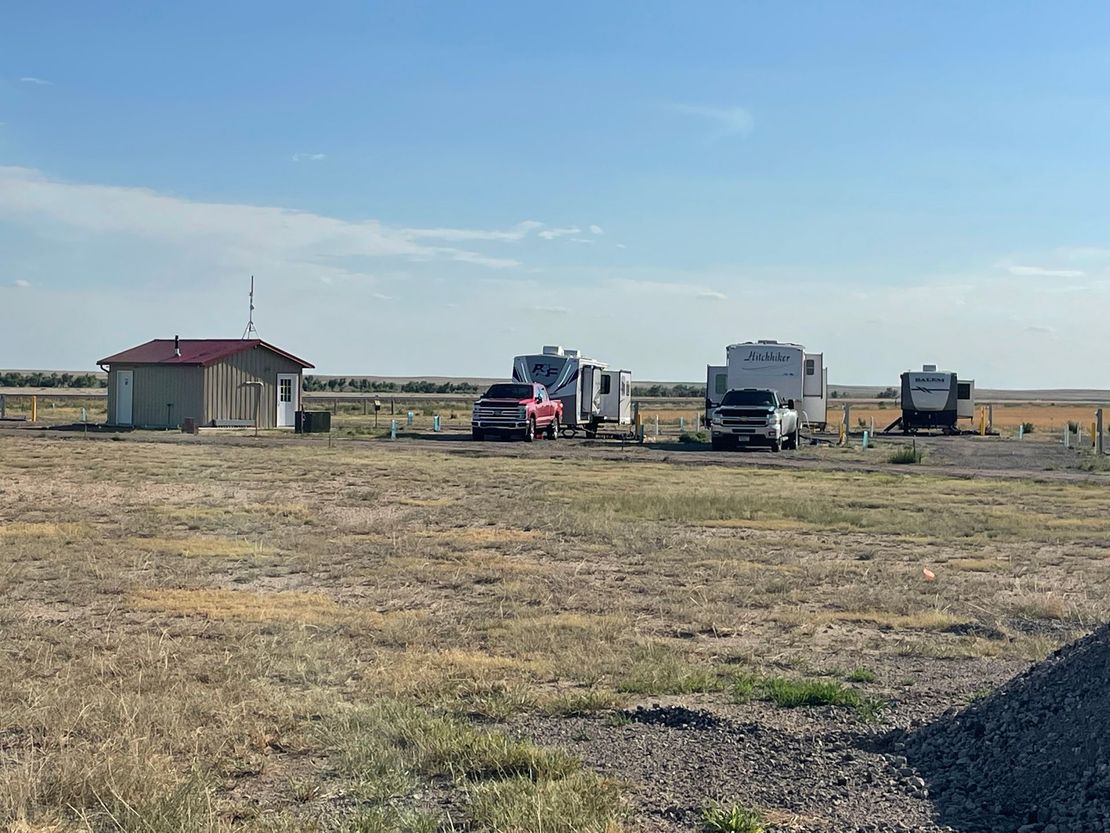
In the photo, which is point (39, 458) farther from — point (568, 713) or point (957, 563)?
point (568, 713)

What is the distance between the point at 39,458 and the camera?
26688 mm

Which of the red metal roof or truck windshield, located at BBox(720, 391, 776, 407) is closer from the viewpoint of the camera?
truck windshield, located at BBox(720, 391, 776, 407)

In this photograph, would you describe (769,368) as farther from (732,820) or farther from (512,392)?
(732,820)

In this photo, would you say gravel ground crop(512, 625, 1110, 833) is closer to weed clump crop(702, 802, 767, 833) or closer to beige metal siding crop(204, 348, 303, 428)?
weed clump crop(702, 802, 767, 833)

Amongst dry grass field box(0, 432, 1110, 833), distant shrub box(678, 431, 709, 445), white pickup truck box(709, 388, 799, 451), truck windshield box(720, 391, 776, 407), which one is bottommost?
dry grass field box(0, 432, 1110, 833)

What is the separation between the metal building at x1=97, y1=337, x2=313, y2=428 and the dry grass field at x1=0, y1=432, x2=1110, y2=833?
2120cm

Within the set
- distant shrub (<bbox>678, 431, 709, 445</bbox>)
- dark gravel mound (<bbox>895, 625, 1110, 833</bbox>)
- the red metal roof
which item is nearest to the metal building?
the red metal roof

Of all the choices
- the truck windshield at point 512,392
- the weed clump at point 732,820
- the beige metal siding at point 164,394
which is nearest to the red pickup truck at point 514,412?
the truck windshield at point 512,392

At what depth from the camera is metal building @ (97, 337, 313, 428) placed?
40469 mm

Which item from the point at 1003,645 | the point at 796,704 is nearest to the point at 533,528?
the point at 1003,645

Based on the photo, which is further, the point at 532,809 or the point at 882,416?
the point at 882,416

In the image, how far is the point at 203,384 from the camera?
132ft

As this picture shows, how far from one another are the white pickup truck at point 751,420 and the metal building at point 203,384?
16.8 meters

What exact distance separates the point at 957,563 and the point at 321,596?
269 inches
